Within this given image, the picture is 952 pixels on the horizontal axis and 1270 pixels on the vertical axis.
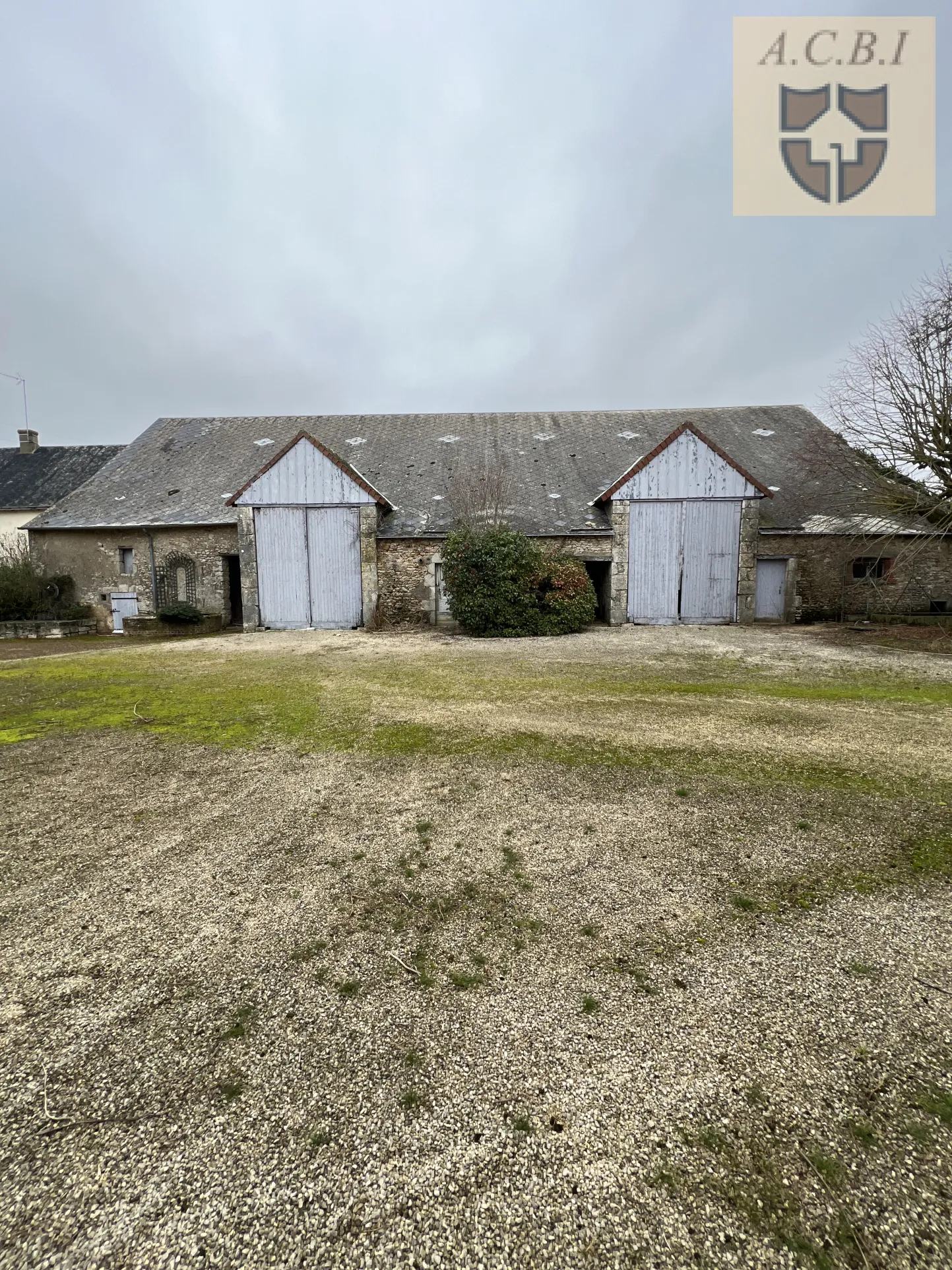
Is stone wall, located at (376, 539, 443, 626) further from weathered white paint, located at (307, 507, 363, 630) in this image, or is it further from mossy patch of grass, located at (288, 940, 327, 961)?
mossy patch of grass, located at (288, 940, 327, 961)

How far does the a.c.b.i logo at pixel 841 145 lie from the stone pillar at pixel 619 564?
25.8ft

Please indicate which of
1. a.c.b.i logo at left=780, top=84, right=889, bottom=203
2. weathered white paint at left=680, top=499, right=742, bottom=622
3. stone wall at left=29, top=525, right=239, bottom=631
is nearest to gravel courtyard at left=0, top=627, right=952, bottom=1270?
weathered white paint at left=680, top=499, right=742, bottom=622

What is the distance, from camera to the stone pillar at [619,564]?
14422mm

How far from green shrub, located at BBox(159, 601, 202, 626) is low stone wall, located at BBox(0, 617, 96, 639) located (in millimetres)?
2594

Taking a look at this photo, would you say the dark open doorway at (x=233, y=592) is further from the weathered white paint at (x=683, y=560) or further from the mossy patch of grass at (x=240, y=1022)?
the mossy patch of grass at (x=240, y=1022)

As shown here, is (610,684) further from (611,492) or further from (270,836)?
(611,492)

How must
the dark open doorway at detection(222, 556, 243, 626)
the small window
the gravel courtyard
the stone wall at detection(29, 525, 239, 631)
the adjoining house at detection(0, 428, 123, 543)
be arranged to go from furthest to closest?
the adjoining house at detection(0, 428, 123, 543) → the dark open doorway at detection(222, 556, 243, 626) → the stone wall at detection(29, 525, 239, 631) → the small window → the gravel courtyard

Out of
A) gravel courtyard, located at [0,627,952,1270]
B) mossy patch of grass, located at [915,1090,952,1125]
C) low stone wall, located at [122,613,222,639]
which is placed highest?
low stone wall, located at [122,613,222,639]

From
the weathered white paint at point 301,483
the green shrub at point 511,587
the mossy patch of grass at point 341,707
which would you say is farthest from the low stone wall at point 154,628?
the green shrub at point 511,587

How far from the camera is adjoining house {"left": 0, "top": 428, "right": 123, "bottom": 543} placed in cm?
2591

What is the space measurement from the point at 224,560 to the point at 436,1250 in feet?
56.5

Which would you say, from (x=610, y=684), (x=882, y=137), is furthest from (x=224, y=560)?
(x=882, y=137)

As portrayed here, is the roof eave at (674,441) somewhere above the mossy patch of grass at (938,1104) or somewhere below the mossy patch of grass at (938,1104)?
above

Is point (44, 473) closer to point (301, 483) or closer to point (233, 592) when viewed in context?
point (233, 592)
